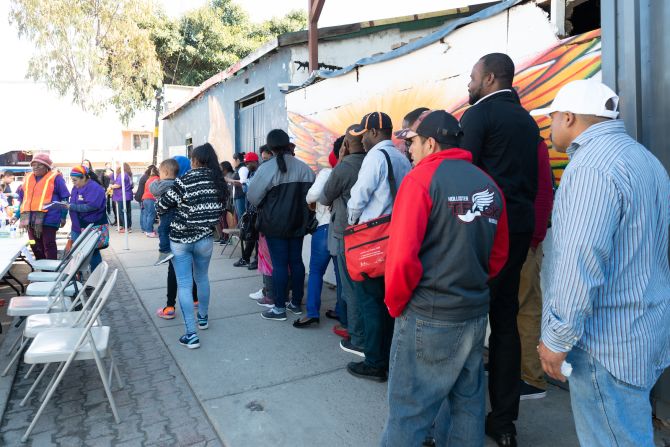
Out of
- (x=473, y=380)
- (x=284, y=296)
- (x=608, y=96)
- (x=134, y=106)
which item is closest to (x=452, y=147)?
(x=608, y=96)

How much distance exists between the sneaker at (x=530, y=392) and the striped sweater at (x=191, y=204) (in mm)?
2742

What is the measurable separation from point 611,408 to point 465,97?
3112mm

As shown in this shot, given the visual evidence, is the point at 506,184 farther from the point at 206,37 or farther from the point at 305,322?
the point at 206,37

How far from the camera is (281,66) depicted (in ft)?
27.8

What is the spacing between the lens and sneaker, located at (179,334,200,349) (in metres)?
4.22

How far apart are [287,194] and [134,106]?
19209 millimetres

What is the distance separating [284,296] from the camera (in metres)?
4.93

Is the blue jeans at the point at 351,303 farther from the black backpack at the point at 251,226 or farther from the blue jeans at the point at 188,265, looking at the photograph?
the black backpack at the point at 251,226

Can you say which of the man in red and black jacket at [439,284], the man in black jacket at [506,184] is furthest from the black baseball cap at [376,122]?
the man in red and black jacket at [439,284]

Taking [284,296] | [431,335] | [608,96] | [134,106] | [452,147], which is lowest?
[284,296]

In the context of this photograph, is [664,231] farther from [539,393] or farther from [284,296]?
Result: [284,296]

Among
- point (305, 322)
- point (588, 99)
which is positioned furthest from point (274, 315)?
point (588, 99)

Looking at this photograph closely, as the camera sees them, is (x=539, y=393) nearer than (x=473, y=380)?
No

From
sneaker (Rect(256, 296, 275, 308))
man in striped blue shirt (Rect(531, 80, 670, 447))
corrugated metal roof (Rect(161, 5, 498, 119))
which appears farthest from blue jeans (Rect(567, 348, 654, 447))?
corrugated metal roof (Rect(161, 5, 498, 119))
